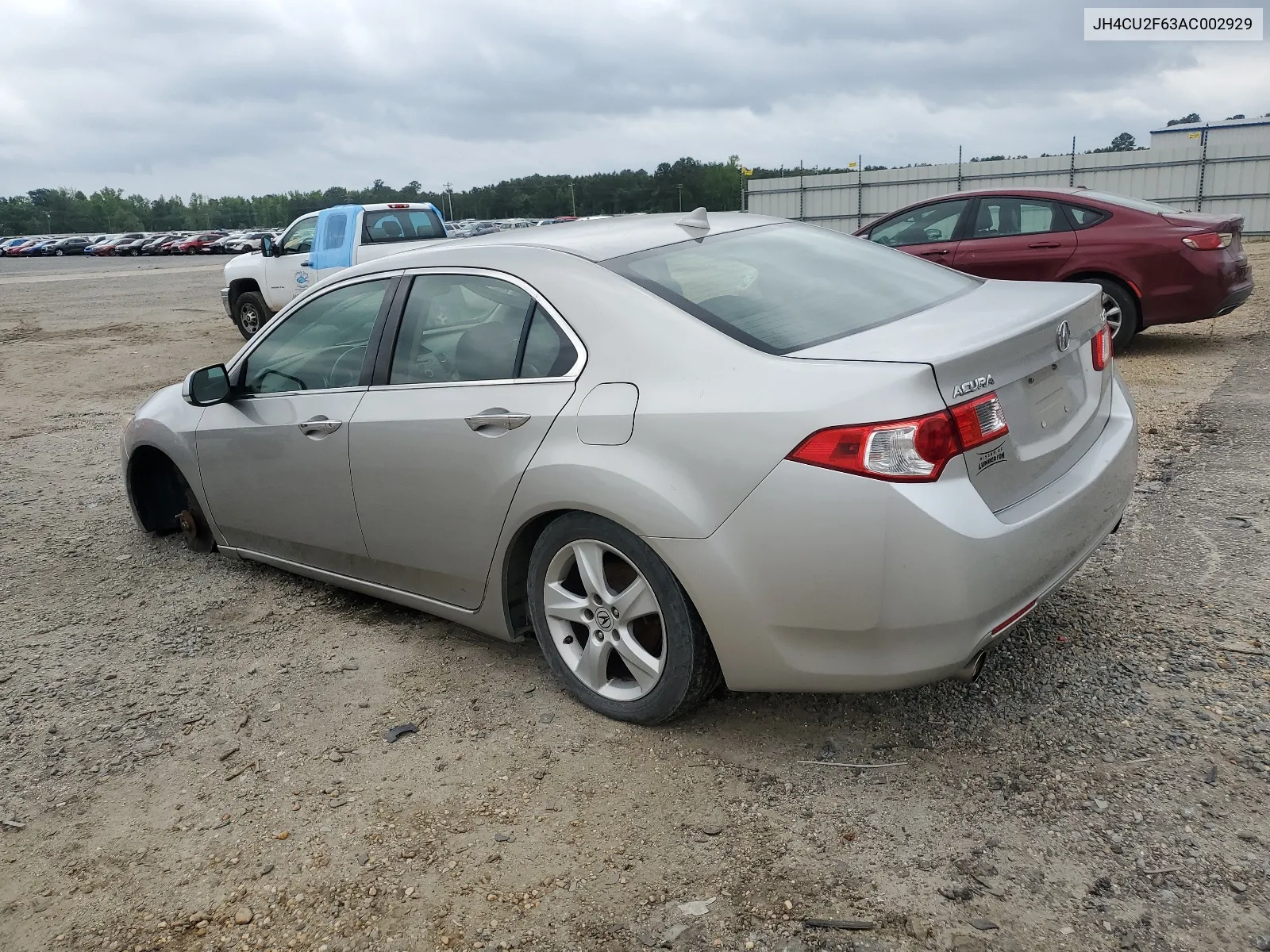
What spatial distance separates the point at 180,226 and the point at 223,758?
12010 cm

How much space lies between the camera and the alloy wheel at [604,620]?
121 inches

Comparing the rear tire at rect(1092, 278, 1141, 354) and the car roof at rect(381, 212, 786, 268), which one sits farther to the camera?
the rear tire at rect(1092, 278, 1141, 354)

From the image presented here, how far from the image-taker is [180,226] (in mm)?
109875

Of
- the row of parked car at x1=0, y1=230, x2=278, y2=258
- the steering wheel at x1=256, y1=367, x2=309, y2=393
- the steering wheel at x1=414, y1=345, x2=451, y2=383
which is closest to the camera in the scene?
the steering wheel at x1=414, y1=345, x2=451, y2=383

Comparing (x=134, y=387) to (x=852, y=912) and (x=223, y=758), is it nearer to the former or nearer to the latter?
(x=223, y=758)

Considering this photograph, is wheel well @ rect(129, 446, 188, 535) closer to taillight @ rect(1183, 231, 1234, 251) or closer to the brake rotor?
the brake rotor

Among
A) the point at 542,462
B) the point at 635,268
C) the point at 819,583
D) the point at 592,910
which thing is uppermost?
the point at 635,268

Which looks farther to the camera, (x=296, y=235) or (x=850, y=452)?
(x=296, y=235)

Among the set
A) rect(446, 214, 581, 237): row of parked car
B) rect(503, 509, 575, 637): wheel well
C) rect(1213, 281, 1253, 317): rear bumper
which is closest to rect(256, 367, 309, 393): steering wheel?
rect(503, 509, 575, 637): wheel well

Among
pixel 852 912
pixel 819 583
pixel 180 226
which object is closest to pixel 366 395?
pixel 819 583

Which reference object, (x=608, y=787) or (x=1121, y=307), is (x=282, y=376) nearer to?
(x=608, y=787)

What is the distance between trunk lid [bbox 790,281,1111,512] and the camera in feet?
8.83

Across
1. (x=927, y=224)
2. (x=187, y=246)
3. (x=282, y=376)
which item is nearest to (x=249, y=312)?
(x=927, y=224)

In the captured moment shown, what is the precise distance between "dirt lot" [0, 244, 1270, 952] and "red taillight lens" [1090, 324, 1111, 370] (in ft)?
3.16
